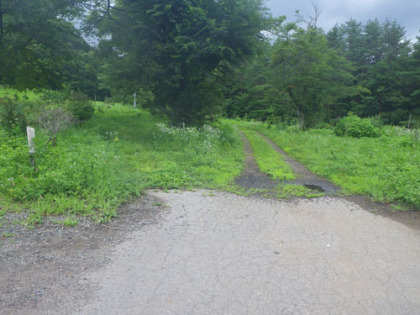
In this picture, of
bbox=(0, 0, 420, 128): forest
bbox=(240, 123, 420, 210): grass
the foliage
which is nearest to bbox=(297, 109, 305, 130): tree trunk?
bbox=(0, 0, 420, 128): forest

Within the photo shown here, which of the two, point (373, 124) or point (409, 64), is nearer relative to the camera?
point (373, 124)

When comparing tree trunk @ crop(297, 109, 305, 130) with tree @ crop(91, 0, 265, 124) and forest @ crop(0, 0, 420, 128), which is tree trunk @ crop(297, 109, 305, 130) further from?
tree @ crop(91, 0, 265, 124)

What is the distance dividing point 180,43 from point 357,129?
1258 cm

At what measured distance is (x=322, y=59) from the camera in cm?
2102

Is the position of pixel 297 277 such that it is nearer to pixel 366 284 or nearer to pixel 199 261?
pixel 366 284

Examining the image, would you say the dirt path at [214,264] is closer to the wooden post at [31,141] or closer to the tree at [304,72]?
the wooden post at [31,141]

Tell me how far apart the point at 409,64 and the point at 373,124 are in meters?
21.1

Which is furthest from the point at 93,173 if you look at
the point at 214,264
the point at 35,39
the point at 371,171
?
the point at 35,39

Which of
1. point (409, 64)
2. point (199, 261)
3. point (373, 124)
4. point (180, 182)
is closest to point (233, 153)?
point (180, 182)

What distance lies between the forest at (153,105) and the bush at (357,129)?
87 mm

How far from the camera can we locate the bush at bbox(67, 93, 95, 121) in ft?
40.2

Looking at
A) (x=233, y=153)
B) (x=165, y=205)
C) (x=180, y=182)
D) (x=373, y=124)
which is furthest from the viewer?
(x=373, y=124)

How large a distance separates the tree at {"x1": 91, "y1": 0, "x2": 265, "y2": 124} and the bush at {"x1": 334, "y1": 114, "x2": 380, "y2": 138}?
9.14m

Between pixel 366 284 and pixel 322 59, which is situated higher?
pixel 322 59
